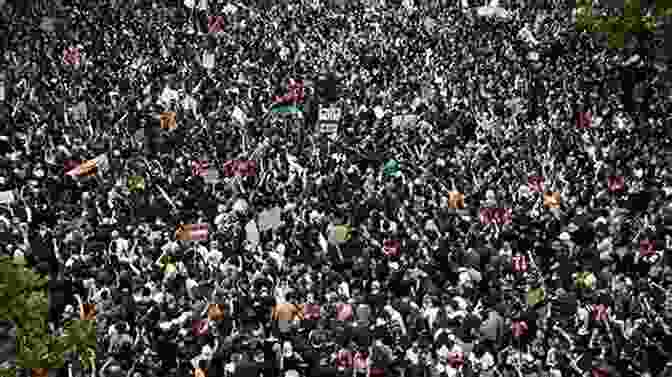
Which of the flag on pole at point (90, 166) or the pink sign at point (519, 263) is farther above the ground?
the flag on pole at point (90, 166)

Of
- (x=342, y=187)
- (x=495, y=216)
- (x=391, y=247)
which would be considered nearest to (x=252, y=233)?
(x=391, y=247)

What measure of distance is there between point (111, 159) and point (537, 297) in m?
5.41

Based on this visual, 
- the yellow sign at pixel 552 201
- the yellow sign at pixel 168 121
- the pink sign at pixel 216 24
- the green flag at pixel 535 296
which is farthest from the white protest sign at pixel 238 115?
the green flag at pixel 535 296

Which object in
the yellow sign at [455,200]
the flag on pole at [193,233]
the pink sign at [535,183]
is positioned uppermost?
the pink sign at [535,183]

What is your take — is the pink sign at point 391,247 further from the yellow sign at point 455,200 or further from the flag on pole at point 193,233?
the flag on pole at point 193,233

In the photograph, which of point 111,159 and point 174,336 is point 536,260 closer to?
point 174,336

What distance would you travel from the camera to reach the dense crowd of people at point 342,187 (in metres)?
6.26

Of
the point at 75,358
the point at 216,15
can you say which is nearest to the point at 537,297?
the point at 75,358

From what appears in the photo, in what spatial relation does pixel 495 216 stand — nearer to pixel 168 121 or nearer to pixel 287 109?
pixel 287 109

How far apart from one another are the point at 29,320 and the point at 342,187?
184 inches

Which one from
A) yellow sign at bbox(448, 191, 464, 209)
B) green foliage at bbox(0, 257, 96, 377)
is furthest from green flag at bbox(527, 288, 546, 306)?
green foliage at bbox(0, 257, 96, 377)

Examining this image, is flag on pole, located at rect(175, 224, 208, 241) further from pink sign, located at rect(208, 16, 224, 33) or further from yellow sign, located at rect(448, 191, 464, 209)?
pink sign, located at rect(208, 16, 224, 33)

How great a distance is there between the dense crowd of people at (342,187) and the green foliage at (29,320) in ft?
6.52

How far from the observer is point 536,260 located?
721cm
